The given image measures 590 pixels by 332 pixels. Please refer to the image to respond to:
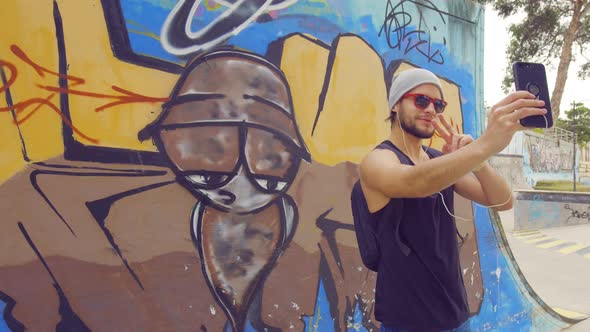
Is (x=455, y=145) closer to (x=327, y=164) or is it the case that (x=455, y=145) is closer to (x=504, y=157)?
(x=327, y=164)

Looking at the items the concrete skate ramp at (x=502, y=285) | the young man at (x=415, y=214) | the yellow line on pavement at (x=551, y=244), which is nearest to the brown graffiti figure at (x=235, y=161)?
the young man at (x=415, y=214)

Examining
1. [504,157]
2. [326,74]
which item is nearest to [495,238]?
[326,74]

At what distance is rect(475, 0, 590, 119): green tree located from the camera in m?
18.2

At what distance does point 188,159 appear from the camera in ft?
6.67

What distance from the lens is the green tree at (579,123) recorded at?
1679 inches

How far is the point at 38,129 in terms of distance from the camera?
169 cm

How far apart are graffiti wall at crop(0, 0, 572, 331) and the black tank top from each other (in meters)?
0.90

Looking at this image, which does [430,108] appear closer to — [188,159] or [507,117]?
[507,117]

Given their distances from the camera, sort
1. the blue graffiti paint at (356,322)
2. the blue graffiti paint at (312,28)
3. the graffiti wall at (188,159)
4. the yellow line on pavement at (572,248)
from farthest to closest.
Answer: the yellow line on pavement at (572,248) → the blue graffiti paint at (356,322) → the blue graffiti paint at (312,28) → the graffiti wall at (188,159)

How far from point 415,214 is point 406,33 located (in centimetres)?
197

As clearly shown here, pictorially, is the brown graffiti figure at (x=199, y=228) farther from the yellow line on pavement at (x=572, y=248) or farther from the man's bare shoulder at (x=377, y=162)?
the yellow line on pavement at (x=572, y=248)

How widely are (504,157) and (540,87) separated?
2302 cm

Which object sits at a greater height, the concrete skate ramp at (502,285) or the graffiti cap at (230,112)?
the graffiti cap at (230,112)

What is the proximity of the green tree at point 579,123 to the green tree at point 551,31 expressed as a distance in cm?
2451
